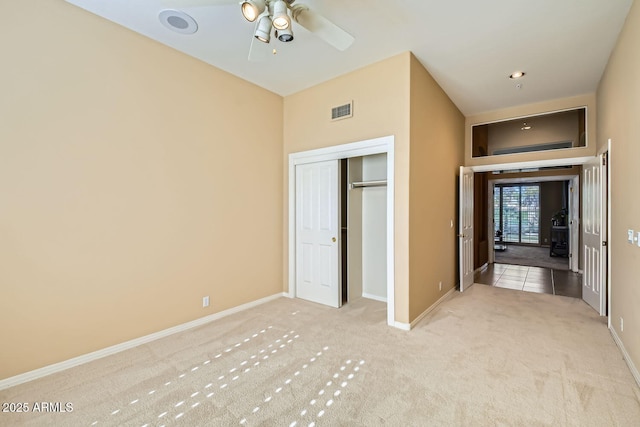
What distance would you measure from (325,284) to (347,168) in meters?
1.70

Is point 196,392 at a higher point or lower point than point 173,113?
lower

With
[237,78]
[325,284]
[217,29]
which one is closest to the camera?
[217,29]

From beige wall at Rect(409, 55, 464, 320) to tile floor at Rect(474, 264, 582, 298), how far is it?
146cm

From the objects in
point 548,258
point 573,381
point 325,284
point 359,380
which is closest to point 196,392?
point 359,380

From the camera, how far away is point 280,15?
194cm

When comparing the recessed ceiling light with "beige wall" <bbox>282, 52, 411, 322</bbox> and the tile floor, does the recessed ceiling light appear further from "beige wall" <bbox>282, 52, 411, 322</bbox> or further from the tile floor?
the tile floor

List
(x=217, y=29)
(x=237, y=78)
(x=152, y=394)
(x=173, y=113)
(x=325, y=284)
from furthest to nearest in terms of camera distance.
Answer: (x=325, y=284)
(x=237, y=78)
(x=173, y=113)
(x=217, y=29)
(x=152, y=394)

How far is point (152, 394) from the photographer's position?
84.0 inches

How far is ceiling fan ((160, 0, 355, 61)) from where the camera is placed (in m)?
1.96

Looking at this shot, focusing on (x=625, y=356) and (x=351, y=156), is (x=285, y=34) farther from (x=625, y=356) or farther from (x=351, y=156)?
(x=625, y=356)

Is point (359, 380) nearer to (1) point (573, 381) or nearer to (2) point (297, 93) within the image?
(1) point (573, 381)

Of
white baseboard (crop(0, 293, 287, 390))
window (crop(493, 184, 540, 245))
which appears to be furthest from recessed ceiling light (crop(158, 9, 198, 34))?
window (crop(493, 184, 540, 245))

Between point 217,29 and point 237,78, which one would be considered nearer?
point 217,29

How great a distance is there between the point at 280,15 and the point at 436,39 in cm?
185
